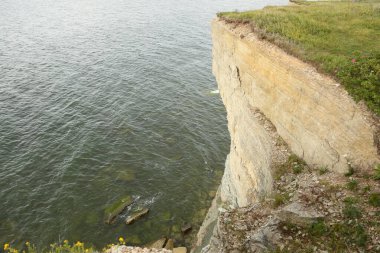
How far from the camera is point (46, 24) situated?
66.4 meters

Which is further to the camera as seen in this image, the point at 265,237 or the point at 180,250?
the point at 180,250

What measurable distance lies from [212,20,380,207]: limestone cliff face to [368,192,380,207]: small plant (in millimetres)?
1541

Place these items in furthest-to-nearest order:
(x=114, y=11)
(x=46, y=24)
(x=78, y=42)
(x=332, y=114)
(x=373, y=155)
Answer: (x=114, y=11) → (x=46, y=24) → (x=78, y=42) → (x=332, y=114) → (x=373, y=155)

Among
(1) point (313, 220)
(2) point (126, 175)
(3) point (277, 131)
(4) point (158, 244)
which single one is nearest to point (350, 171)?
(1) point (313, 220)

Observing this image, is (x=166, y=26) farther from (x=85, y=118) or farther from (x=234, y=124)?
(x=234, y=124)

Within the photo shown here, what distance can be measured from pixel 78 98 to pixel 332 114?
3410cm

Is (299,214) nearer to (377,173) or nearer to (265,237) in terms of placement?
(265,237)

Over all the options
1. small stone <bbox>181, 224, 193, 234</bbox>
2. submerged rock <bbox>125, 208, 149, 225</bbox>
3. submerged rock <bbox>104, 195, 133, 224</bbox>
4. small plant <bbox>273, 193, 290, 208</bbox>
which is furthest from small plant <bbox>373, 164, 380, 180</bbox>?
submerged rock <bbox>104, 195, 133, 224</bbox>

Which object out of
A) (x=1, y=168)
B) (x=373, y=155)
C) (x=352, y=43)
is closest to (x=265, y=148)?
(x=373, y=155)

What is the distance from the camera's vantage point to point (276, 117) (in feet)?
55.9

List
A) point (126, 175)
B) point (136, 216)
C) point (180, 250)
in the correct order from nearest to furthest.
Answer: point (180, 250) < point (136, 216) < point (126, 175)

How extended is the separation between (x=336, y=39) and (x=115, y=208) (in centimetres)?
2026

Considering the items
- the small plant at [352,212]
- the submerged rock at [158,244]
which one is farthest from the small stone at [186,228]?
the small plant at [352,212]

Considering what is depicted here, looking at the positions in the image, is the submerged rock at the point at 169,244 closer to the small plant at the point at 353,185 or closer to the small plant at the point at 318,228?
the small plant at the point at 318,228
